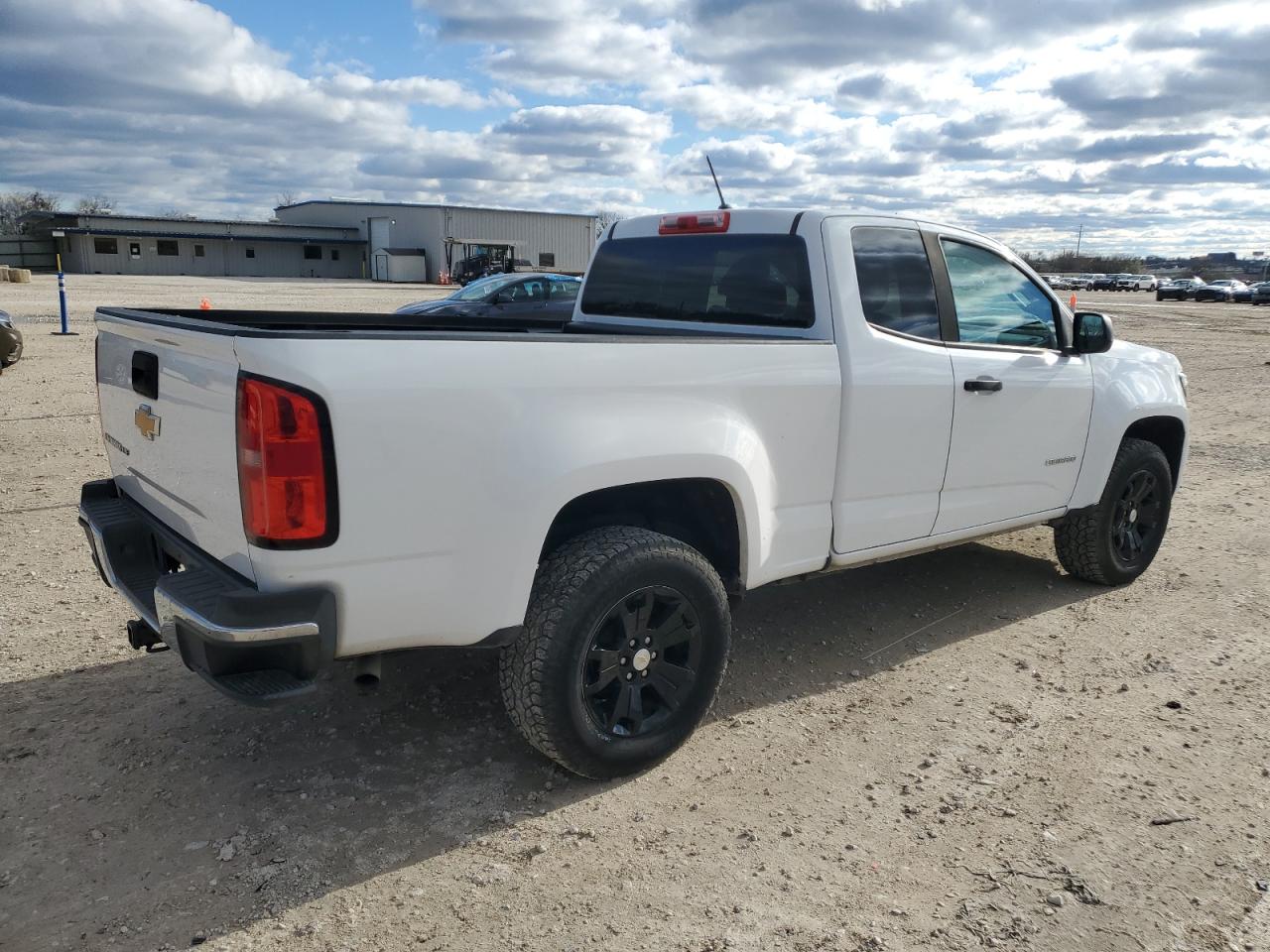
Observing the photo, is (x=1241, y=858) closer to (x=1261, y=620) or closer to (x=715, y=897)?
(x=715, y=897)

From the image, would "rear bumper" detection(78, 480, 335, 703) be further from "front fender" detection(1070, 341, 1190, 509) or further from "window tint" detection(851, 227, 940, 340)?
"front fender" detection(1070, 341, 1190, 509)

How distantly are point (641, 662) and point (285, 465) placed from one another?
54.8 inches

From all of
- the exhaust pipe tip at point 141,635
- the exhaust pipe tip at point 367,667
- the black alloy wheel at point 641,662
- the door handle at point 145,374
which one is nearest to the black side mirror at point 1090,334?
the black alloy wheel at point 641,662

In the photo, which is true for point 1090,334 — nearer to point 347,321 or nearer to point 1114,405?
point 1114,405

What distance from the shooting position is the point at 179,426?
9.65 feet

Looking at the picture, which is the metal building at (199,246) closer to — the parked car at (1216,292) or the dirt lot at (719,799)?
the parked car at (1216,292)

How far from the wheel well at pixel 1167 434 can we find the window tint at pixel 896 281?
206cm

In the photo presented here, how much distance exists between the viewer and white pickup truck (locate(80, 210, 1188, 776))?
8.50ft

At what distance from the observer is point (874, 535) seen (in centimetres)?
401

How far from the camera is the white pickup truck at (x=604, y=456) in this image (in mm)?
2590

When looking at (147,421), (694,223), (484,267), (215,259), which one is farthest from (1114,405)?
(215,259)

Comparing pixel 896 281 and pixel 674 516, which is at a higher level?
pixel 896 281

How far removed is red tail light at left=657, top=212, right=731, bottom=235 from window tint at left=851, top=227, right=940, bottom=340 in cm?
60

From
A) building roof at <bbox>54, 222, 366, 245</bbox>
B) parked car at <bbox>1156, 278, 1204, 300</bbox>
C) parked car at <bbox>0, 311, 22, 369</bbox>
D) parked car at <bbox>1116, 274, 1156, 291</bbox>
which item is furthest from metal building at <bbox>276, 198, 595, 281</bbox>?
parked car at <bbox>0, 311, 22, 369</bbox>
